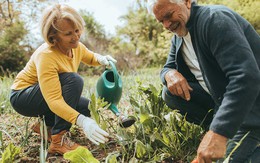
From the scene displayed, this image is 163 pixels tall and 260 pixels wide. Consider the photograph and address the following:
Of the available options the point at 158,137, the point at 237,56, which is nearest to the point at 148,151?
the point at 158,137

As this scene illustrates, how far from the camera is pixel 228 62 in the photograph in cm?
116

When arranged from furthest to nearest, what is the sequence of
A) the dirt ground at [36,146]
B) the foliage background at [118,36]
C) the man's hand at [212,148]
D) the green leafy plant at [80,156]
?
the foliage background at [118,36]
the dirt ground at [36,146]
the green leafy plant at [80,156]
the man's hand at [212,148]

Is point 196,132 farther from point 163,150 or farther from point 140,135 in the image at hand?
point 140,135

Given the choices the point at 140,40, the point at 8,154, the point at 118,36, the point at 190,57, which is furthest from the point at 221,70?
the point at 118,36

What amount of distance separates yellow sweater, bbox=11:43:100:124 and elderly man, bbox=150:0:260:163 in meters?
0.63

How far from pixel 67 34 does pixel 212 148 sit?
1.12 meters

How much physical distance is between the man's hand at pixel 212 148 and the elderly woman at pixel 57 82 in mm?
672

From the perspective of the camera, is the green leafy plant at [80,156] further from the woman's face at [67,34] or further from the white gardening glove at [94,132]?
the woman's face at [67,34]

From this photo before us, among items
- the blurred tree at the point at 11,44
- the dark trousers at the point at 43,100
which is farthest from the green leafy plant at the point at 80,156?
the blurred tree at the point at 11,44

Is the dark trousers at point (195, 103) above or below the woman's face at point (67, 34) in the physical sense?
below

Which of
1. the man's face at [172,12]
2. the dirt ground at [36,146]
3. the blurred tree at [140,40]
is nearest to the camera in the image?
the man's face at [172,12]

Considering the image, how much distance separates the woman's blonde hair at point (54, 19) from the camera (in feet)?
5.89

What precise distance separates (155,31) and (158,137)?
1252 cm

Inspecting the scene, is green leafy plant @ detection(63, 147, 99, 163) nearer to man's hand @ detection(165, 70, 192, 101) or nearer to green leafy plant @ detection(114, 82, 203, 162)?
→ green leafy plant @ detection(114, 82, 203, 162)
